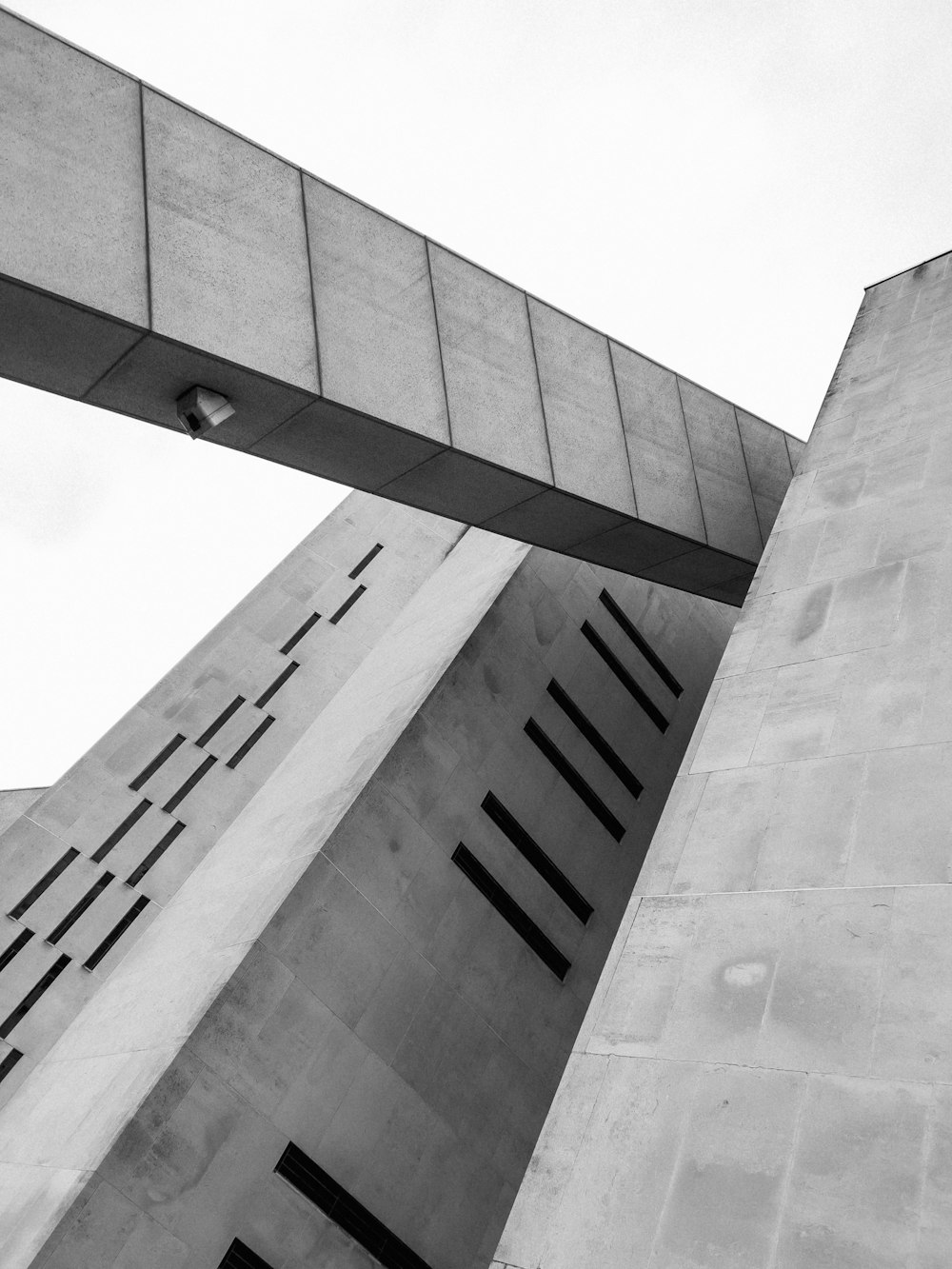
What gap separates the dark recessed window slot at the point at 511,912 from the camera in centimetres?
1534

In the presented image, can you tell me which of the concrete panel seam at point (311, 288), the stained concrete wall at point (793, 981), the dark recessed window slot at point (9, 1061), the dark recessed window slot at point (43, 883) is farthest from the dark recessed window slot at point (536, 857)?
the dark recessed window slot at point (43, 883)

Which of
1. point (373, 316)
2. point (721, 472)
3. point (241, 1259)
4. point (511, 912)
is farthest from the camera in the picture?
point (511, 912)

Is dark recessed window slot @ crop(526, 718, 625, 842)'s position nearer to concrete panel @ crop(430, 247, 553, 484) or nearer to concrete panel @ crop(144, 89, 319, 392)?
concrete panel @ crop(430, 247, 553, 484)

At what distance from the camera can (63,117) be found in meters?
9.38

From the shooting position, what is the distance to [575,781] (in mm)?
17516

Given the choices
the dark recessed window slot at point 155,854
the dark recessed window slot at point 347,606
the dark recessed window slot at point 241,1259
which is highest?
the dark recessed window slot at point 347,606

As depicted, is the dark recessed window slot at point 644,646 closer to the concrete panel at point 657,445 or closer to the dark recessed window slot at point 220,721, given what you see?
the concrete panel at point 657,445

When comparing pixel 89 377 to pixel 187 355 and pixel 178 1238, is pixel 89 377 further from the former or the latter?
pixel 178 1238

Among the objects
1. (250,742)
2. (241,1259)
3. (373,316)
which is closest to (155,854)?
(250,742)

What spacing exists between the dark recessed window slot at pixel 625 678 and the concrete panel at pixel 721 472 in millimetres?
4538

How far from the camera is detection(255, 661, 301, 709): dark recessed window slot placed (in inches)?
1099

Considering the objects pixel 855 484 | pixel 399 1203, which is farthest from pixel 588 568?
pixel 399 1203

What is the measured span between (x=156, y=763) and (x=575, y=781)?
42.9 feet

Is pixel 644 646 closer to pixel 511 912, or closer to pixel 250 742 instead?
pixel 511 912
